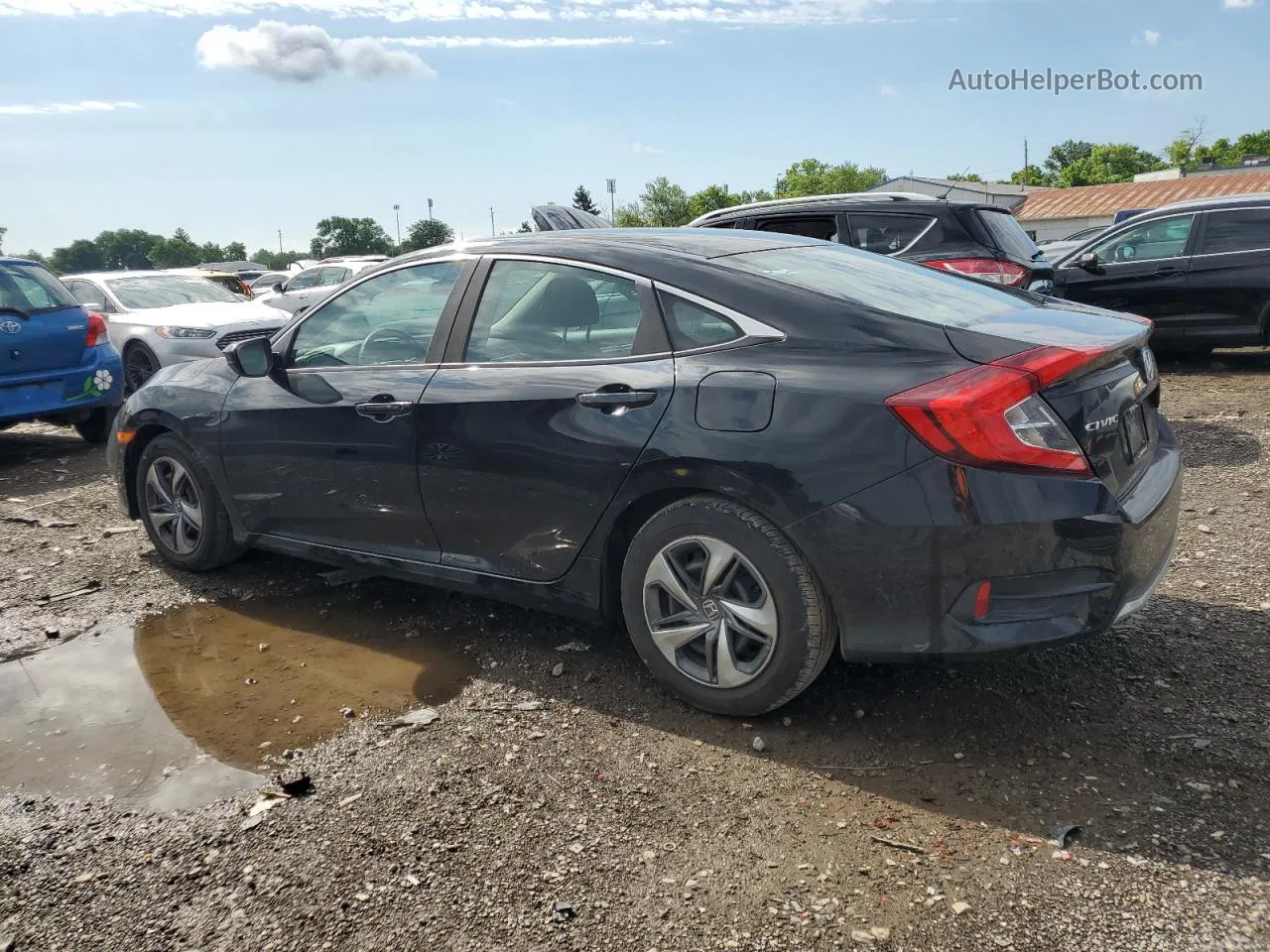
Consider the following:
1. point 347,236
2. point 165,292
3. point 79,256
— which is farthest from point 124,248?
point 165,292

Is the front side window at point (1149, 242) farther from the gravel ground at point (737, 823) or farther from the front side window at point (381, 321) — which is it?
the front side window at point (381, 321)

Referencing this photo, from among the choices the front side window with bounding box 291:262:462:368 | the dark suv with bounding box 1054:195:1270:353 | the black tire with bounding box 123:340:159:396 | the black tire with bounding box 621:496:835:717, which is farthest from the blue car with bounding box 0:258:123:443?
the dark suv with bounding box 1054:195:1270:353

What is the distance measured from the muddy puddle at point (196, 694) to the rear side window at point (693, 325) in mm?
1552

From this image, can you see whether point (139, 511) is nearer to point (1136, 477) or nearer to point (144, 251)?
point (1136, 477)

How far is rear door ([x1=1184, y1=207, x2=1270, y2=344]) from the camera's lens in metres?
9.92

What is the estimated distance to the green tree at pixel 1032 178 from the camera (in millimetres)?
108375

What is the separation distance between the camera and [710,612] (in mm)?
3387

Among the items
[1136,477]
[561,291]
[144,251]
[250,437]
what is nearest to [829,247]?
[561,291]

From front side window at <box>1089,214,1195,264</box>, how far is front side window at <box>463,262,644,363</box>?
871 cm

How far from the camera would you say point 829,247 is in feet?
14.0

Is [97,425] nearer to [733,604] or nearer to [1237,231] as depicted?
[733,604]

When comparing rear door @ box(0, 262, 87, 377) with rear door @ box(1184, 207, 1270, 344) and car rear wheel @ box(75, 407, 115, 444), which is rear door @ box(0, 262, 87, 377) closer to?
car rear wheel @ box(75, 407, 115, 444)

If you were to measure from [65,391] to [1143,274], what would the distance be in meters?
10.1

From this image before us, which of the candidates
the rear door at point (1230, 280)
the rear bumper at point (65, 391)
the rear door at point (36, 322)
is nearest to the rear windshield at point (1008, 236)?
the rear door at point (1230, 280)
